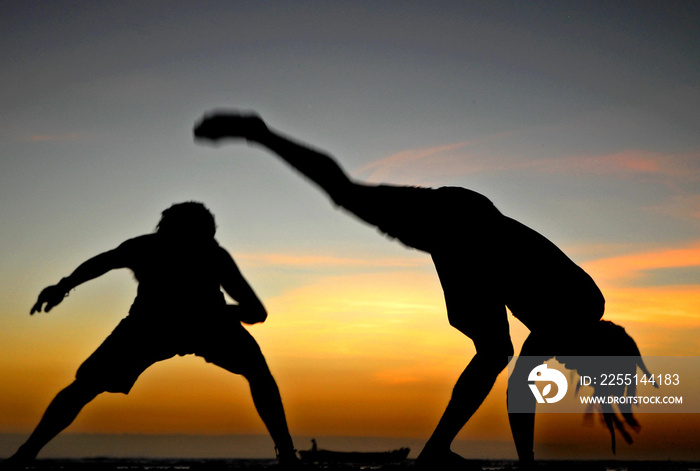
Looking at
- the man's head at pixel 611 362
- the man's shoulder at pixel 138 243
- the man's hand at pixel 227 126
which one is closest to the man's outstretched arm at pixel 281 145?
the man's hand at pixel 227 126

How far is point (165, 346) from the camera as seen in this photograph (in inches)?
172

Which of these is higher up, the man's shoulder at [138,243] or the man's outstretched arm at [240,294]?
the man's shoulder at [138,243]

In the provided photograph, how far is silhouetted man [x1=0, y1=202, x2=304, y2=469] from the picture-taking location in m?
4.20

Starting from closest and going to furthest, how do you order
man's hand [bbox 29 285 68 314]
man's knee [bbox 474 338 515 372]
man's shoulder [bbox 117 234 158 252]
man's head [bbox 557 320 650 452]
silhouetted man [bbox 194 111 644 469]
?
silhouetted man [bbox 194 111 644 469]
man's knee [bbox 474 338 515 372]
man's head [bbox 557 320 650 452]
man's hand [bbox 29 285 68 314]
man's shoulder [bbox 117 234 158 252]

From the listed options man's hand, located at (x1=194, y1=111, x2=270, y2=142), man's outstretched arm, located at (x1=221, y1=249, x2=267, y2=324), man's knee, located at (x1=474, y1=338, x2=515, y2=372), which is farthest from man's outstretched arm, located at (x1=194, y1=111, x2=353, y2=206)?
man's outstretched arm, located at (x1=221, y1=249, x2=267, y2=324)

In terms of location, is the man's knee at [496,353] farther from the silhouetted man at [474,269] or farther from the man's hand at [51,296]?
the man's hand at [51,296]

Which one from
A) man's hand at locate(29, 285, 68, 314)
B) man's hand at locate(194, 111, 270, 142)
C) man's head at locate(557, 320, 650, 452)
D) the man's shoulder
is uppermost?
man's hand at locate(194, 111, 270, 142)

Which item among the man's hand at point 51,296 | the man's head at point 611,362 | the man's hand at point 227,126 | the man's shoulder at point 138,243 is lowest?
the man's head at point 611,362

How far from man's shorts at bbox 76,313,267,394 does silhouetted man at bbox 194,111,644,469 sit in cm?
179

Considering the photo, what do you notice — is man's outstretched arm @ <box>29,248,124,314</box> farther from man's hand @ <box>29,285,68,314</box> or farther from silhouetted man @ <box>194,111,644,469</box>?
silhouetted man @ <box>194,111,644,469</box>

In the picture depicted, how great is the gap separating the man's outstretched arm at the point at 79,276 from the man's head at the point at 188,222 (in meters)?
0.42

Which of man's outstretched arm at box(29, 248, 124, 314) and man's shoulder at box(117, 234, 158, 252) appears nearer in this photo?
man's outstretched arm at box(29, 248, 124, 314)

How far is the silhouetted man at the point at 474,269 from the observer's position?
2781mm

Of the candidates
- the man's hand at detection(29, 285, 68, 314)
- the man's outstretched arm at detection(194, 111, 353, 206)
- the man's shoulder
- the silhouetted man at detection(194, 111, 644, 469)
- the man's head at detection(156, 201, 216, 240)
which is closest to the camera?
the man's outstretched arm at detection(194, 111, 353, 206)
